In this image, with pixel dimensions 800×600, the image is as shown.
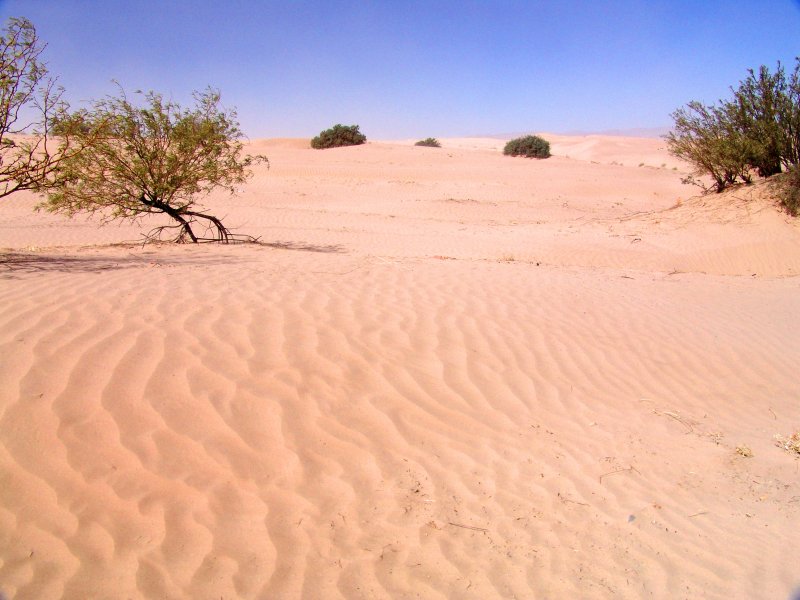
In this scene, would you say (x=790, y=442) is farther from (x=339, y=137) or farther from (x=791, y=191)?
(x=339, y=137)

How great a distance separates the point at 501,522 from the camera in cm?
300

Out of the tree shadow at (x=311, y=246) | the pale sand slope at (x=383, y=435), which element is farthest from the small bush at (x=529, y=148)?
the pale sand slope at (x=383, y=435)

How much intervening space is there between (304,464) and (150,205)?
8.17 meters

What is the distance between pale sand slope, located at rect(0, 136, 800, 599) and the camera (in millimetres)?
2611

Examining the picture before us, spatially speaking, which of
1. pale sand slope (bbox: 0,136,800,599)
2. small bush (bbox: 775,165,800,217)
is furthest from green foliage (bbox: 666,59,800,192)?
pale sand slope (bbox: 0,136,800,599)

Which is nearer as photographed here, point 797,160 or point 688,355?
point 688,355

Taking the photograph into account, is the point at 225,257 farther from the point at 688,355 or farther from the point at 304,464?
the point at 688,355

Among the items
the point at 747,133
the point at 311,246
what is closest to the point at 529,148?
the point at 747,133

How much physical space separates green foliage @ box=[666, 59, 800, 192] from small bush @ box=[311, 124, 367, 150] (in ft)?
99.8

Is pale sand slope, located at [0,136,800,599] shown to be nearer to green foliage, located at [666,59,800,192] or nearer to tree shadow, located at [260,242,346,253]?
tree shadow, located at [260,242,346,253]

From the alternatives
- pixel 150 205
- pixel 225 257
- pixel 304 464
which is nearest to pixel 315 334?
pixel 304 464

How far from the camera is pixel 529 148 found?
3897 cm

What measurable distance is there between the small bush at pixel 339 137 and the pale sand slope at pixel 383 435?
125 ft

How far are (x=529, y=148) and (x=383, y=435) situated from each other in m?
38.3
